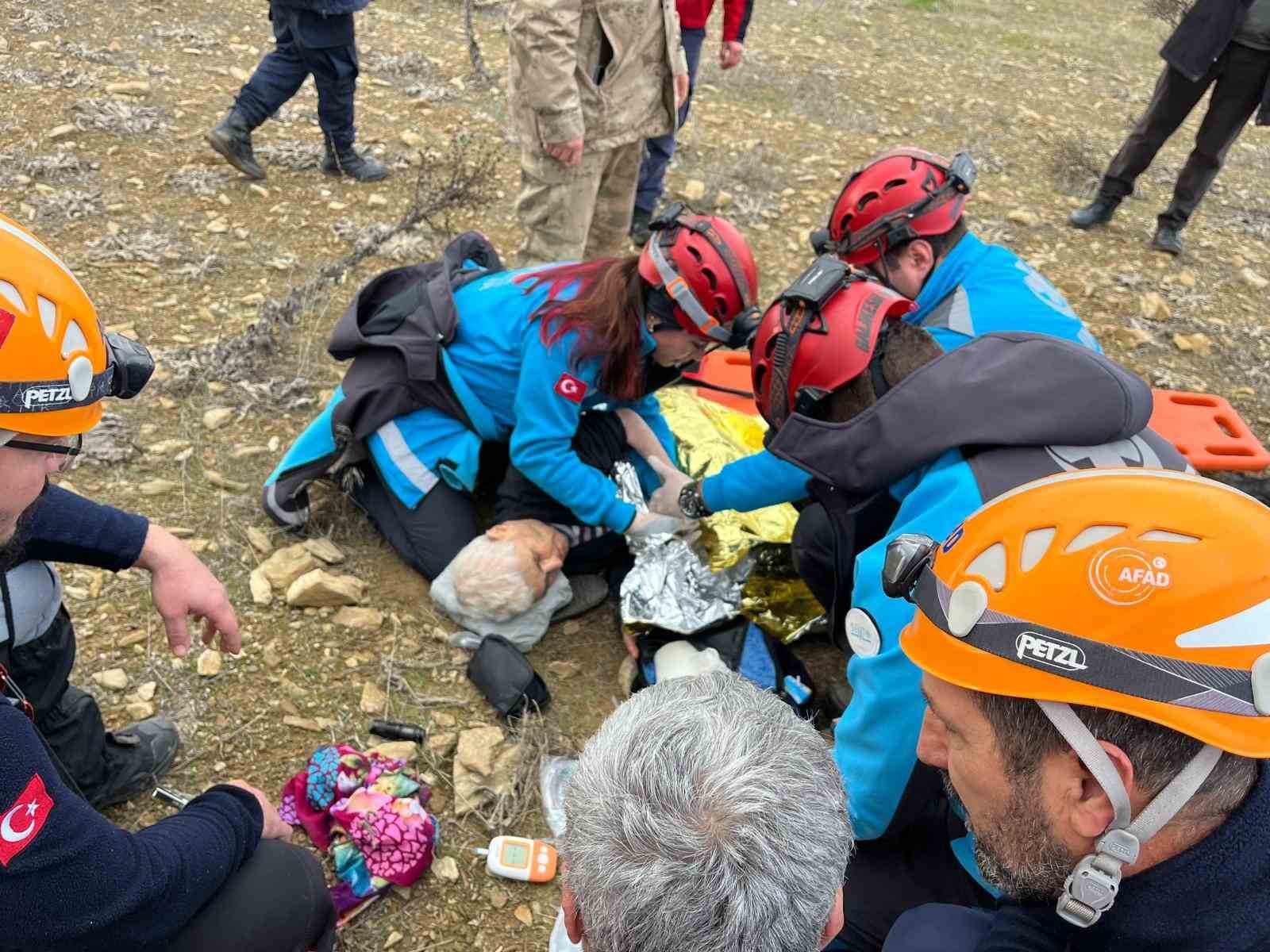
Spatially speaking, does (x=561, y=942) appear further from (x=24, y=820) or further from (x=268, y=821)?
(x=24, y=820)

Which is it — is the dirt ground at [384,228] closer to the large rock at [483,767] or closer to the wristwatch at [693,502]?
the large rock at [483,767]

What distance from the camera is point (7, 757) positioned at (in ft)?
4.75

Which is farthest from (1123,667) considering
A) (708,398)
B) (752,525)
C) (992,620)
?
(708,398)

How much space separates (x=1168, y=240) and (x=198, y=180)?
7.31 m

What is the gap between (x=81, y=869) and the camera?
5.12 ft

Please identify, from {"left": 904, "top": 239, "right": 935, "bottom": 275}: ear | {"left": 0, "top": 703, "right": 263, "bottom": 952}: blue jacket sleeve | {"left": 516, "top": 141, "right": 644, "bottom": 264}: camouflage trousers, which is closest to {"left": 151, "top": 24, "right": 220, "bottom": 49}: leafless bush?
{"left": 516, "top": 141, "right": 644, "bottom": 264}: camouflage trousers

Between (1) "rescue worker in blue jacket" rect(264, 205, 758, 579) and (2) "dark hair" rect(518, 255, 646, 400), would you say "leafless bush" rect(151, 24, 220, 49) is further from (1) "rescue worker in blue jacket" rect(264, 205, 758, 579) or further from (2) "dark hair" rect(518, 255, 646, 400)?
(2) "dark hair" rect(518, 255, 646, 400)

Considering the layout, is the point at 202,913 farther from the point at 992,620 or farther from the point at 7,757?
the point at 992,620

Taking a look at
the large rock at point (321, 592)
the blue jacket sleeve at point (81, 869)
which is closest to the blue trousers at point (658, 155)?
the large rock at point (321, 592)

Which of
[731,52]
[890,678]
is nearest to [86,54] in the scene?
[731,52]

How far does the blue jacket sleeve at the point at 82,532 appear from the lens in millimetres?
2266

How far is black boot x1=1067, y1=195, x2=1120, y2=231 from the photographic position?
7359mm

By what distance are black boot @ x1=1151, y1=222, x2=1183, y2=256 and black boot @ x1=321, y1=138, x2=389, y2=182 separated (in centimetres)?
610

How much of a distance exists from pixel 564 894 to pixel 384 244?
485 centimetres
